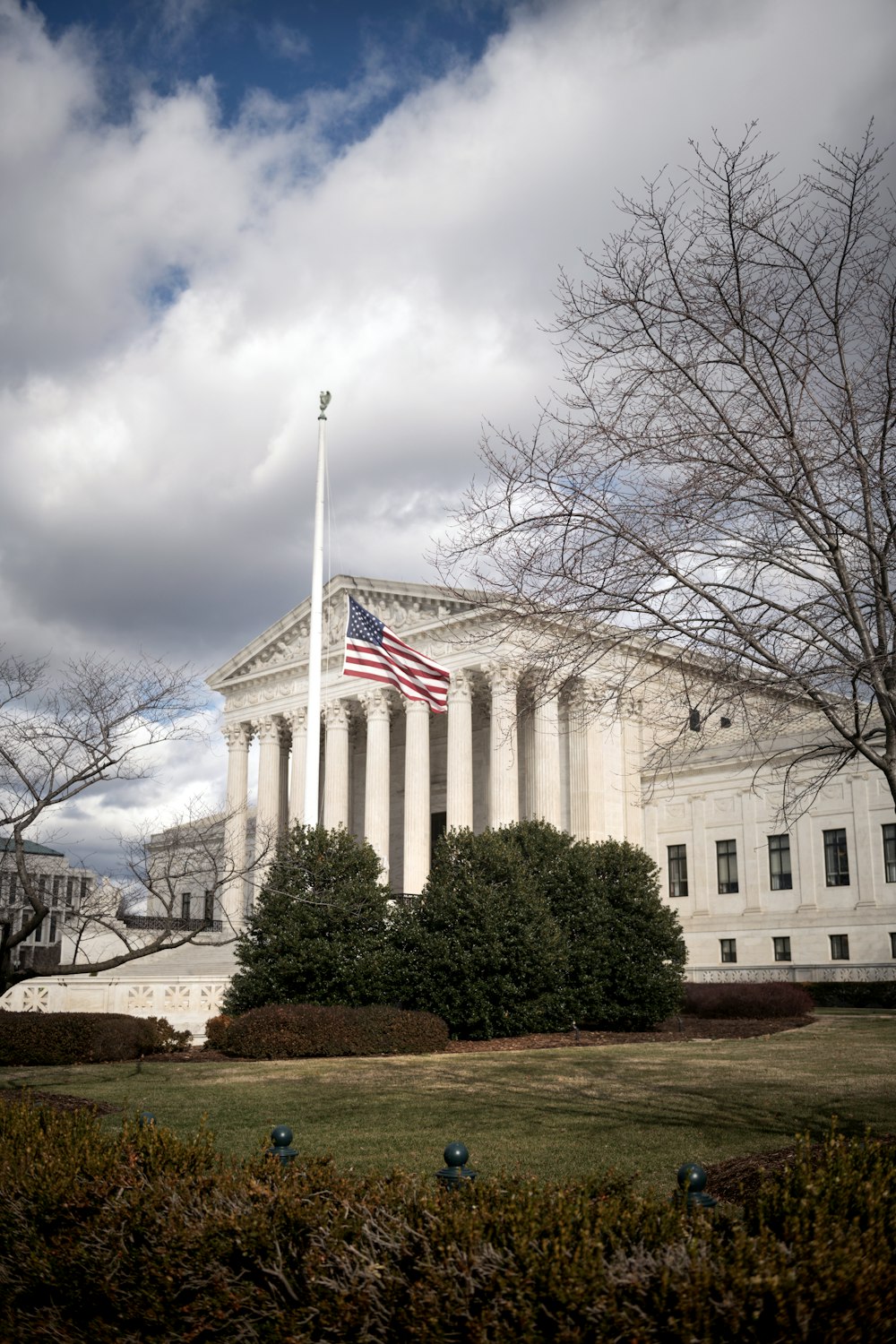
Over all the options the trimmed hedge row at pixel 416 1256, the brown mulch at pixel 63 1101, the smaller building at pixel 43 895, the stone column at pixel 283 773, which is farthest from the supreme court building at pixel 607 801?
the trimmed hedge row at pixel 416 1256

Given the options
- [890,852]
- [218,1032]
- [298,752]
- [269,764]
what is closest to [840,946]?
[890,852]

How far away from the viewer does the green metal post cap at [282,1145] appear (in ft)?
26.8

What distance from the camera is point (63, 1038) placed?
80.6ft

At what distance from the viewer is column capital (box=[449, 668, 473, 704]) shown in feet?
181

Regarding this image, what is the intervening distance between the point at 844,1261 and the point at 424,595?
5155 centimetres

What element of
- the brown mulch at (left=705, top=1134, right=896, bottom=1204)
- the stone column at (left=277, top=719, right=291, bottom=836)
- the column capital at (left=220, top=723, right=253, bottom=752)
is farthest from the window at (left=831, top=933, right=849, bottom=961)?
the brown mulch at (left=705, top=1134, right=896, bottom=1204)

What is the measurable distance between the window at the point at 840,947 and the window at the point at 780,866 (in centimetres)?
310

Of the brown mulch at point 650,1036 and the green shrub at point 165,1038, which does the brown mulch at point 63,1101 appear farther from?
the brown mulch at point 650,1036

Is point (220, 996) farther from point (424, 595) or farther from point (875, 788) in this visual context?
point (875, 788)

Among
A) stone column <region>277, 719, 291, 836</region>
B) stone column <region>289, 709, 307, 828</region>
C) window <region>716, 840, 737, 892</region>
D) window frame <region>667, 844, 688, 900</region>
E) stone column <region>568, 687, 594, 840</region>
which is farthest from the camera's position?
stone column <region>277, 719, 291, 836</region>

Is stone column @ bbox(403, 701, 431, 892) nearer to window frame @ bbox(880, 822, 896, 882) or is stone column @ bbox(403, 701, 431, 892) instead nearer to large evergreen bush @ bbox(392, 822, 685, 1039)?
large evergreen bush @ bbox(392, 822, 685, 1039)

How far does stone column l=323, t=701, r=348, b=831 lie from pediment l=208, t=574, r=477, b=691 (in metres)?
3.42

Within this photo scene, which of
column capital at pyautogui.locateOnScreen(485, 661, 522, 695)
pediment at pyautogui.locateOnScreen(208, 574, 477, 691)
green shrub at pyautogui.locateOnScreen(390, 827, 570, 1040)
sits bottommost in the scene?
green shrub at pyautogui.locateOnScreen(390, 827, 570, 1040)

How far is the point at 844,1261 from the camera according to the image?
495cm
